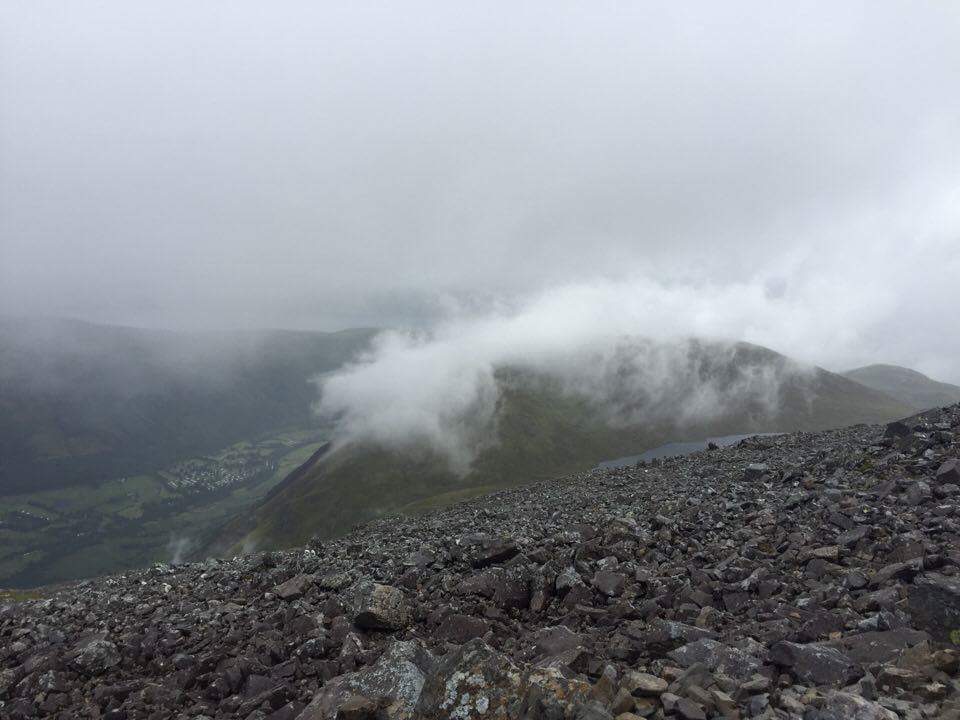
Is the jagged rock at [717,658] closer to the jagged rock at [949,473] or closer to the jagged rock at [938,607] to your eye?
the jagged rock at [938,607]

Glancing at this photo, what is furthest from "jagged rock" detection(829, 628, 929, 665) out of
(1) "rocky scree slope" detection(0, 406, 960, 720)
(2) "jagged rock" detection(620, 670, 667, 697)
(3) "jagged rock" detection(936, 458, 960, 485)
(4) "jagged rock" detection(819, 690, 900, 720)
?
(3) "jagged rock" detection(936, 458, 960, 485)

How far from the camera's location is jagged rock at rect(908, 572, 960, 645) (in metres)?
8.22

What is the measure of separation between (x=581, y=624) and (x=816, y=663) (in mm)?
5344

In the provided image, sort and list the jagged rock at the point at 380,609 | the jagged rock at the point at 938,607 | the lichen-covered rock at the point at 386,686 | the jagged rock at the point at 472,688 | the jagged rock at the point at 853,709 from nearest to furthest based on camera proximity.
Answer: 1. the jagged rock at the point at 853,709
2. the jagged rock at the point at 472,688
3. the jagged rock at the point at 938,607
4. the lichen-covered rock at the point at 386,686
5. the jagged rock at the point at 380,609

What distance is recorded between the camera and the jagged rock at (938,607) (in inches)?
324

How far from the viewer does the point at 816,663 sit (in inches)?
293

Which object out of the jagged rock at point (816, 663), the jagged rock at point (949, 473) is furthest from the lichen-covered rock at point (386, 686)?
the jagged rock at point (949, 473)

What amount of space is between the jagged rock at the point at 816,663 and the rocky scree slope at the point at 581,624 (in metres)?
0.03

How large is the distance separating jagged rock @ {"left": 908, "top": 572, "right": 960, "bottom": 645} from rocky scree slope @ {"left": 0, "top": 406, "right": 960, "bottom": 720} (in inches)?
1.3

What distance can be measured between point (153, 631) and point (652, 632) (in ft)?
47.7

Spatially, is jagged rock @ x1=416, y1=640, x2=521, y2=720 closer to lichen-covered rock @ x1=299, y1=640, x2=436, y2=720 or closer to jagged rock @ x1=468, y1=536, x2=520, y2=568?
lichen-covered rock @ x1=299, y1=640, x2=436, y2=720

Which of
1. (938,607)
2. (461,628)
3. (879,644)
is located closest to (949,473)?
(938,607)

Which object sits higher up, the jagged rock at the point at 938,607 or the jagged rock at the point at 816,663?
the jagged rock at the point at 938,607

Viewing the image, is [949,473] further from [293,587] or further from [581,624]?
[293,587]
